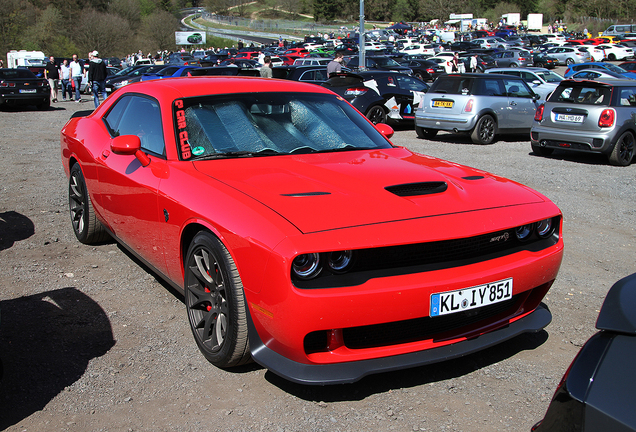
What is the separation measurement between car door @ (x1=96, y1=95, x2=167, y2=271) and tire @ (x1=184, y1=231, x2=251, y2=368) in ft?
1.70

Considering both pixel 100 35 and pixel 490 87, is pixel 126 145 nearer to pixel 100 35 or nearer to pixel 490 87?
pixel 490 87

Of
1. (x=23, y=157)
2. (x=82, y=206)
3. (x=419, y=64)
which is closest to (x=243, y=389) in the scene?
(x=82, y=206)

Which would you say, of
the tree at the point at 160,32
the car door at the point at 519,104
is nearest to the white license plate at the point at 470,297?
the car door at the point at 519,104

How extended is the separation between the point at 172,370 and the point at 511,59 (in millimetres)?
37879

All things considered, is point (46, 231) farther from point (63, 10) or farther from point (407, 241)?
point (63, 10)

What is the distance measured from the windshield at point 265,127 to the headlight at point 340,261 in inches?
50.3

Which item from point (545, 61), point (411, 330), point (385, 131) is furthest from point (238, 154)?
point (545, 61)

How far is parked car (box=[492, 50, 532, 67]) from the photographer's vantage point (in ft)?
118

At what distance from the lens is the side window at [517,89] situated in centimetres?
1284

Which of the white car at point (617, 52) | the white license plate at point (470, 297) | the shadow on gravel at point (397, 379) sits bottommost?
the shadow on gravel at point (397, 379)

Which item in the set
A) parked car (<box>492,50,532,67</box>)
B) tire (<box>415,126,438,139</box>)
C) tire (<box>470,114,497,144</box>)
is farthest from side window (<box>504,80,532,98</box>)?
parked car (<box>492,50,532,67</box>)

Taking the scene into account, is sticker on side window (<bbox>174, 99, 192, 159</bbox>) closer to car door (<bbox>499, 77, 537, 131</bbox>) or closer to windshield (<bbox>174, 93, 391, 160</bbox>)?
windshield (<bbox>174, 93, 391, 160</bbox>)

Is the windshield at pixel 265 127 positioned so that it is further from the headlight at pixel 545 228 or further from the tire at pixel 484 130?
the tire at pixel 484 130

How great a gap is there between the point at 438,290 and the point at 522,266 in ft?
1.92
